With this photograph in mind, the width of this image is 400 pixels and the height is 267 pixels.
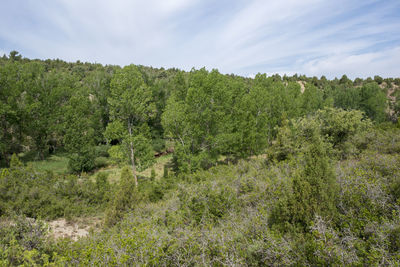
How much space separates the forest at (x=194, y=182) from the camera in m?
4.95

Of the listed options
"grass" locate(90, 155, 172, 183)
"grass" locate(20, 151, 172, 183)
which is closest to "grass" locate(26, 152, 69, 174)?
"grass" locate(20, 151, 172, 183)

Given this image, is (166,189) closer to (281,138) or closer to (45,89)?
(281,138)

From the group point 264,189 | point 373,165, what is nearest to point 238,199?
point 264,189

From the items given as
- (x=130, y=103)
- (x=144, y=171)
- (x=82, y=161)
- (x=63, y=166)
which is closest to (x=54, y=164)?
(x=63, y=166)

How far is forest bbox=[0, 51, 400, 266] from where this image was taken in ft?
16.2

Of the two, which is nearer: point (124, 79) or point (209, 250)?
point (209, 250)

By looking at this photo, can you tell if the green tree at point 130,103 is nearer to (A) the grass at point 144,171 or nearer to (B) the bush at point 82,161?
(A) the grass at point 144,171

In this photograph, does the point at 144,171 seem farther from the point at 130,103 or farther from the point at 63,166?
the point at 63,166

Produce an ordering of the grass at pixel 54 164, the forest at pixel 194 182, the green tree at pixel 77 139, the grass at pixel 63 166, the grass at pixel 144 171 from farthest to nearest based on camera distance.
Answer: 1. the grass at pixel 54 164
2. the grass at pixel 63 166
3. the grass at pixel 144 171
4. the green tree at pixel 77 139
5. the forest at pixel 194 182

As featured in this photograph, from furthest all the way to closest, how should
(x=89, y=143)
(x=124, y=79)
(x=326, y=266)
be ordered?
(x=89, y=143) < (x=124, y=79) < (x=326, y=266)

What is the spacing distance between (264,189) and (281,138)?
29.6 feet

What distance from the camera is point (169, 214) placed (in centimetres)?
760

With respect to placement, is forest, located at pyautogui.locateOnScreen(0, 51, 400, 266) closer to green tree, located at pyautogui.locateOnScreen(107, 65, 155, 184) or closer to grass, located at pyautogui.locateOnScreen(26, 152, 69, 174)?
green tree, located at pyautogui.locateOnScreen(107, 65, 155, 184)

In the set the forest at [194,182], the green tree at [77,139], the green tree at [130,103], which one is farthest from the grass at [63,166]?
the green tree at [130,103]
